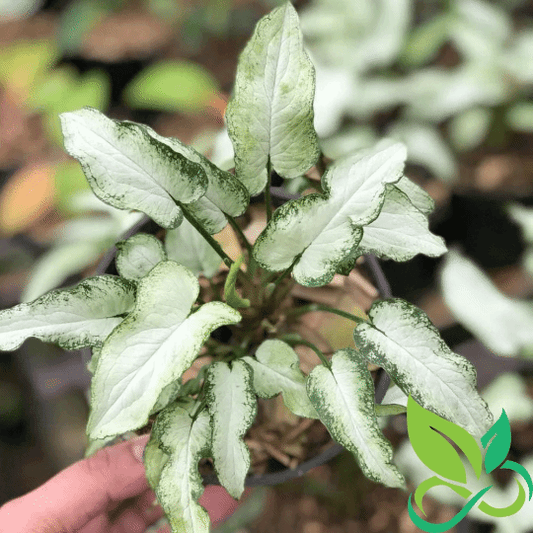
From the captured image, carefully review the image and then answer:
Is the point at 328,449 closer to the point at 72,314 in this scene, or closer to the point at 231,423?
the point at 231,423

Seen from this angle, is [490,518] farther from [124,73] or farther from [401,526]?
[124,73]

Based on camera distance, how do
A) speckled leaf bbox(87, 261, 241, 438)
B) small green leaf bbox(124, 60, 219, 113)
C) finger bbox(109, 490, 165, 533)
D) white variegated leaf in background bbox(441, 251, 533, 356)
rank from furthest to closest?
1. small green leaf bbox(124, 60, 219, 113)
2. white variegated leaf in background bbox(441, 251, 533, 356)
3. finger bbox(109, 490, 165, 533)
4. speckled leaf bbox(87, 261, 241, 438)

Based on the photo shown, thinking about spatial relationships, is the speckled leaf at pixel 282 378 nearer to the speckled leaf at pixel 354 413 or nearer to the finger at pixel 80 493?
the speckled leaf at pixel 354 413

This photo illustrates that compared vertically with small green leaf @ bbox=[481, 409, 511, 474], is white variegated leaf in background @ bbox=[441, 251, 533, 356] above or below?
below

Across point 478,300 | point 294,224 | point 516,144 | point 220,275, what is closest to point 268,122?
point 294,224

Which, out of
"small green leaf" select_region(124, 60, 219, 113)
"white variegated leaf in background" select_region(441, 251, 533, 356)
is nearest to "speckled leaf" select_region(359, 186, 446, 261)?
"white variegated leaf in background" select_region(441, 251, 533, 356)

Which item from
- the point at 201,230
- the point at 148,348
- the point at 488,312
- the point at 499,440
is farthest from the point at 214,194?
the point at 488,312

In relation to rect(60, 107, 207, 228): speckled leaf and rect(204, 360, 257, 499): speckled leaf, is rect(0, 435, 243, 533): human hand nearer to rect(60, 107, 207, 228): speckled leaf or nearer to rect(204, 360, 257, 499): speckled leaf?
rect(204, 360, 257, 499): speckled leaf
